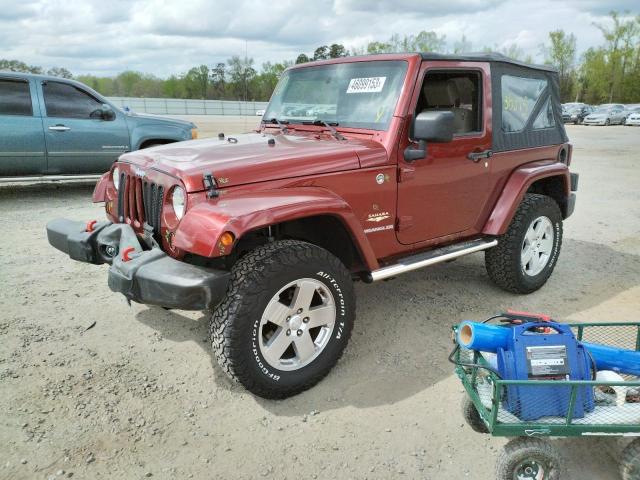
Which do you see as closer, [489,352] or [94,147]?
[489,352]

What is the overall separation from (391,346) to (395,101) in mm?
1691

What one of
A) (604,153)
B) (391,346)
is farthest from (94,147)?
(604,153)

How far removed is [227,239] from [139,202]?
1031mm

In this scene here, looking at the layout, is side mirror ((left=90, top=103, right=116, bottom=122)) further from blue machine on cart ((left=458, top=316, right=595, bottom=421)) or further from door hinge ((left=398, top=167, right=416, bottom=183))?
blue machine on cart ((left=458, top=316, right=595, bottom=421))

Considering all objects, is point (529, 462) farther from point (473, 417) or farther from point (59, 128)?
point (59, 128)

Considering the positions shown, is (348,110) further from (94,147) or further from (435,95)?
(94,147)

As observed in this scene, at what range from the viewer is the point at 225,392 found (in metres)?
3.17

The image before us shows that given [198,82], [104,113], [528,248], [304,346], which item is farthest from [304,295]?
[198,82]

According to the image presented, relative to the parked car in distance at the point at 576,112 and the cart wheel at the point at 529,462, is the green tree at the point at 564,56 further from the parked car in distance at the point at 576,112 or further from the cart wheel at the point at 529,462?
the cart wheel at the point at 529,462

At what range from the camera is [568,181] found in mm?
4902

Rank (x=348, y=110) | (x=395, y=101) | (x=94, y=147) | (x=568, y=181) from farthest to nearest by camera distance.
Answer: (x=94, y=147) → (x=568, y=181) → (x=348, y=110) → (x=395, y=101)

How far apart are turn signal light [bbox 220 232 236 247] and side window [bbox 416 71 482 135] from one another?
1983mm

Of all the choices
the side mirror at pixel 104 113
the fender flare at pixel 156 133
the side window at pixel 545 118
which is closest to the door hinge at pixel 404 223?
the side window at pixel 545 118

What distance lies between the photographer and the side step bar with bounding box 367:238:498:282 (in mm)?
3451
